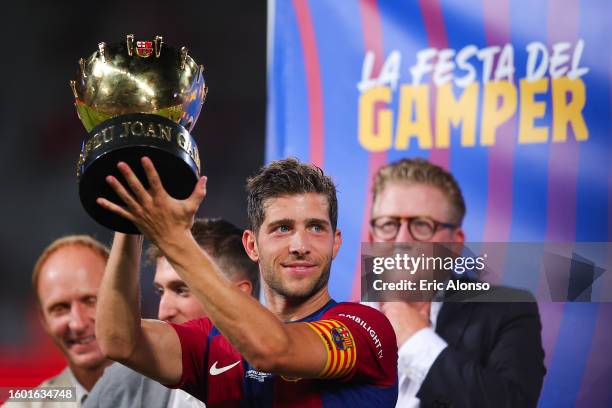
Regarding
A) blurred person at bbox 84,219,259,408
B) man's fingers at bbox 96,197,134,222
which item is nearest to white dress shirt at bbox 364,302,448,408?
blurred person at bbox 84,219,259,408

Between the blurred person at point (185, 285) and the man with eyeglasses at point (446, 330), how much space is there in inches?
21.6

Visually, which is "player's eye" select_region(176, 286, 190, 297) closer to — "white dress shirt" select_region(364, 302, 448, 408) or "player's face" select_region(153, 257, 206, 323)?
"player's face" select_region(153, 257, 206, 323)

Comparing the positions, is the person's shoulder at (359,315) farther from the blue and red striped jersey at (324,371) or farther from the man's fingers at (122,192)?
the man's fingers at (122,192)

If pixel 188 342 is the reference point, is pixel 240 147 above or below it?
above

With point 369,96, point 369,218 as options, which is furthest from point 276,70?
point 369,218

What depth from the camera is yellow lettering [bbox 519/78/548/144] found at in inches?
142

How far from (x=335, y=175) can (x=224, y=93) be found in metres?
1.00

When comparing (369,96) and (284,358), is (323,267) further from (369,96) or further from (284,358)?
(369,96)

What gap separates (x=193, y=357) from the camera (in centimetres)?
292

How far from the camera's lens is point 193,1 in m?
4.64

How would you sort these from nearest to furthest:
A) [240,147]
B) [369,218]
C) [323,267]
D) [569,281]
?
[323,267]
[569,281]
[369,218]
[240,147]

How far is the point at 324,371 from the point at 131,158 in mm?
770

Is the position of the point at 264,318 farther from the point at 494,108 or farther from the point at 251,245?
the point at 494,108

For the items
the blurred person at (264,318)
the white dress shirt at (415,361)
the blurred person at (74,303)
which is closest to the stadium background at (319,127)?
the blurred person at (74,303)
